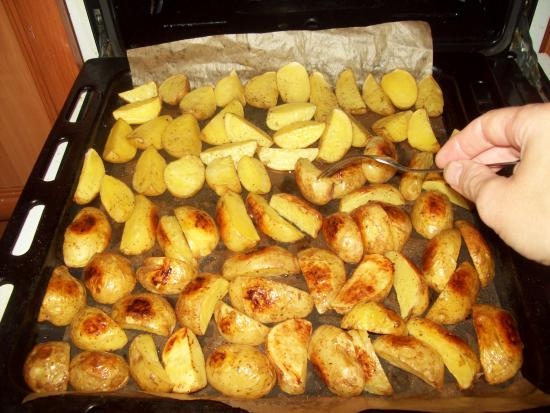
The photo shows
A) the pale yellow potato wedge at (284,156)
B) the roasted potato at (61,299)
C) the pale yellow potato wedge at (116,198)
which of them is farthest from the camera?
the pale yellow potato wedge at (284,156)

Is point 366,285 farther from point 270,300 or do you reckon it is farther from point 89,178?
point 89,178

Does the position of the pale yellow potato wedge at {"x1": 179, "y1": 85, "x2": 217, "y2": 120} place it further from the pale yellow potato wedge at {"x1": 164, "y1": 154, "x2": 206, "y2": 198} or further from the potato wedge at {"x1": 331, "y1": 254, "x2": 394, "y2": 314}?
the potato wedge at {"x1": 331, "y1": 254, "x2": 394, "y2": 314}

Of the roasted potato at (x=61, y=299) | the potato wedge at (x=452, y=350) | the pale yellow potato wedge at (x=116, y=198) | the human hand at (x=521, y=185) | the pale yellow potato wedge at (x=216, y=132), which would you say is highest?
the human hand at (x=521, y=185)

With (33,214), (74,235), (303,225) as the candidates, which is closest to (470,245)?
(303,225)

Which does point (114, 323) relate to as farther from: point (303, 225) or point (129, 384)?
point (303, 225)

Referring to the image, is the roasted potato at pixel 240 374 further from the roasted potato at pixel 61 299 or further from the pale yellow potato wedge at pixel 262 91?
the pale yellow potato wedge at pixel 262 91

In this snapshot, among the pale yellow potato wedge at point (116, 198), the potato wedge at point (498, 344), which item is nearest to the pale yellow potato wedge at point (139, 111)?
the pale yellow potato wedge at point (116, 198)

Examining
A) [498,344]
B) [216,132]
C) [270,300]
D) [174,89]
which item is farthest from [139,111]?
[498,344]
